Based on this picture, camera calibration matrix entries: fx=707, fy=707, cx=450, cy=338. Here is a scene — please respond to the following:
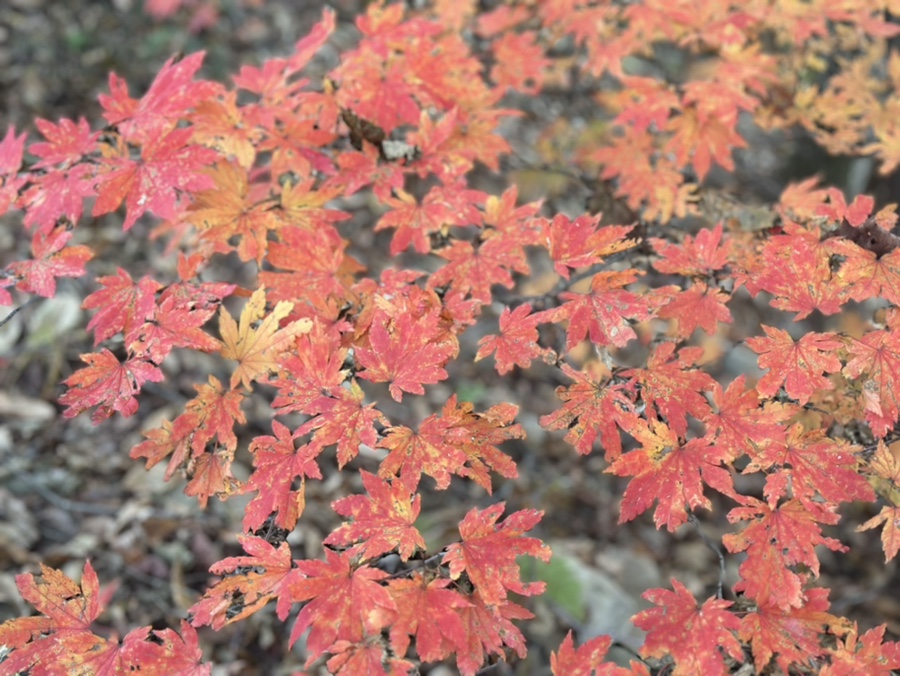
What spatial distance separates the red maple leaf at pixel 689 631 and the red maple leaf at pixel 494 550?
0.72 feet

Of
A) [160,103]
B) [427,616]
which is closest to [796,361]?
[427,616]

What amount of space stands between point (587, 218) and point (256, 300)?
0.74m

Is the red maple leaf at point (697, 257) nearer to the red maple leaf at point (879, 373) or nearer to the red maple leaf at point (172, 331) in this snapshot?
the red maple leaf at point (879, 373)

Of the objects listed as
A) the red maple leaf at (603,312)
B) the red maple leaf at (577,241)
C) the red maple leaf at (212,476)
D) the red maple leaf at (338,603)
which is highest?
the red maple leaf at (577,241)

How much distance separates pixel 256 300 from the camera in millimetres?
1467

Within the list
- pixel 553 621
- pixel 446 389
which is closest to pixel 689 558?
pixel 553 621

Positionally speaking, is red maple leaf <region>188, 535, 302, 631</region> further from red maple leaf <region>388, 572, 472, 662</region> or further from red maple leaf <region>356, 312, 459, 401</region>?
red maple leaf <region>356, 312, 459, 401</region>

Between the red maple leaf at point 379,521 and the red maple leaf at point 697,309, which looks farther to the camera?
the red maple leaf at point 697,309

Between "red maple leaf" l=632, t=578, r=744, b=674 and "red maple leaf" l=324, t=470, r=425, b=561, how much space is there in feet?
1.45

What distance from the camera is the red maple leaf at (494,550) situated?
126cm

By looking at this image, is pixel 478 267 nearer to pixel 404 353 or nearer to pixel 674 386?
pixel 404 353

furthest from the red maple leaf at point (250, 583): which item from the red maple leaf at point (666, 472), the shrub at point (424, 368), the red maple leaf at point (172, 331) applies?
the red maple leaf at point (666, 472)

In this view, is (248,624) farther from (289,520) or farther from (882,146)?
(882,146)

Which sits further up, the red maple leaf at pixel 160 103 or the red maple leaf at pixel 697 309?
the red maple leaf at pixel 160 103
